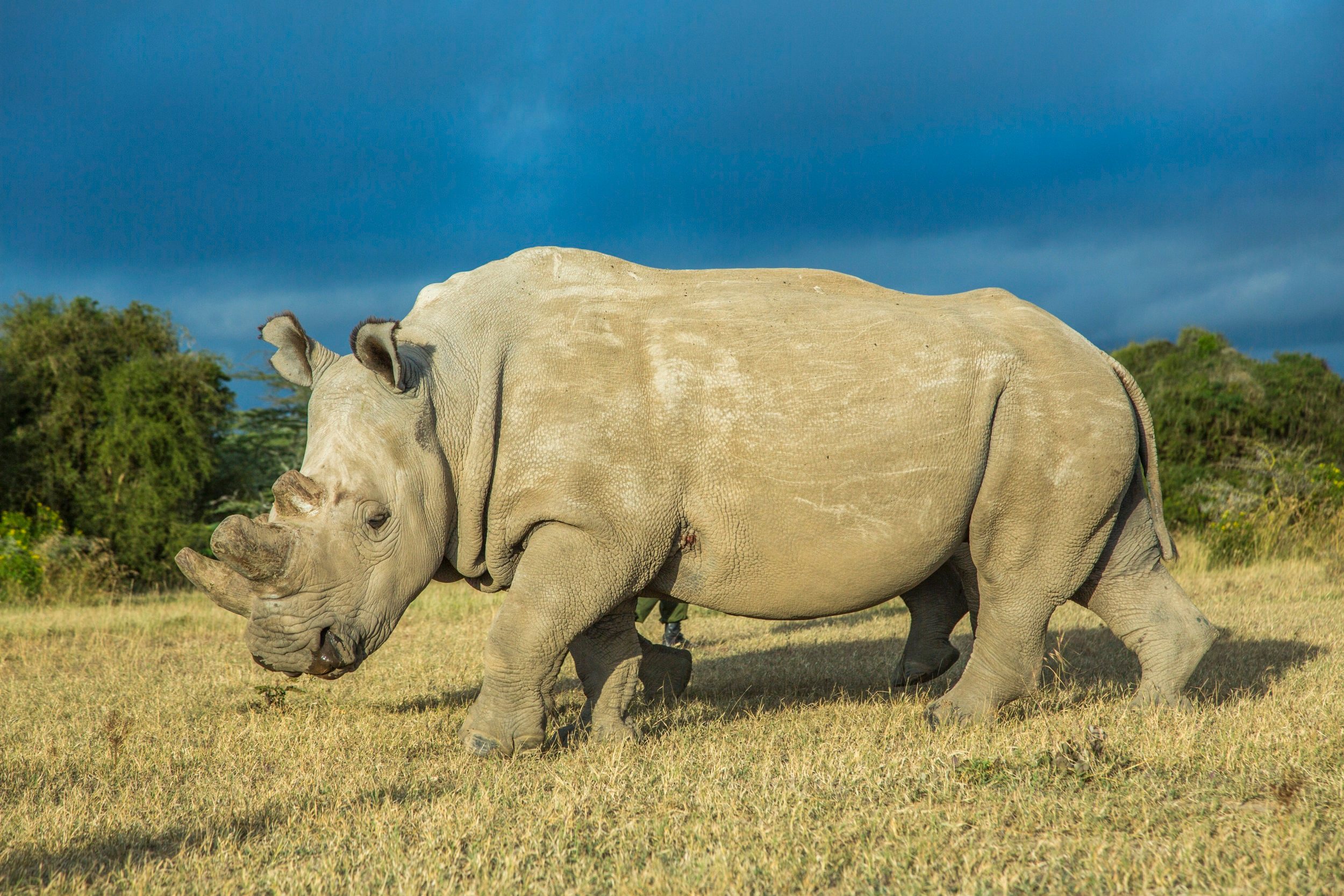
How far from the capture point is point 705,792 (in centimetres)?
385

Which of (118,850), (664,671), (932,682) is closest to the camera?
(118,850)

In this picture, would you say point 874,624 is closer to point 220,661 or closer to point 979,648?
point 979,648

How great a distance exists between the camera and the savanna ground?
3.08 meters

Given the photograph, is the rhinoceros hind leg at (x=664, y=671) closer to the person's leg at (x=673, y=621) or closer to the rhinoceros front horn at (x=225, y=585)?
the person's leg at (x=673, y=621)

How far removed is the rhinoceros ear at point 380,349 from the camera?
14.4 ft

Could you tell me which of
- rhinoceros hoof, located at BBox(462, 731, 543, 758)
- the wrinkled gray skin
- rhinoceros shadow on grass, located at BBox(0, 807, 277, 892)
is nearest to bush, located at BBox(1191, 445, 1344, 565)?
the wrinkled gray skin

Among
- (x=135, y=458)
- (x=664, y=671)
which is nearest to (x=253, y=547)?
(x=664, y=671)

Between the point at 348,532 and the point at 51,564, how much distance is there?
10.2 m

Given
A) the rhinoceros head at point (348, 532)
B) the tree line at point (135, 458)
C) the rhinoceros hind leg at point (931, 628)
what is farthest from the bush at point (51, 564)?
the rhinoceros hind leg at point (931, 628)

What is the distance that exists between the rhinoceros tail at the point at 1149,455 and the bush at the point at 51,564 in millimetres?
11420

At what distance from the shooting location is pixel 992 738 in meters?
4.69

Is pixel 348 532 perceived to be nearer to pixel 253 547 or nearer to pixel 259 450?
pixel 253 547

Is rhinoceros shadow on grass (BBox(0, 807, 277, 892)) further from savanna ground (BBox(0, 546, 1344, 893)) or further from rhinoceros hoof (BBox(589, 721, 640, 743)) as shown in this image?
rhinoceros hoof (BBox(589, 721, 640, 743))

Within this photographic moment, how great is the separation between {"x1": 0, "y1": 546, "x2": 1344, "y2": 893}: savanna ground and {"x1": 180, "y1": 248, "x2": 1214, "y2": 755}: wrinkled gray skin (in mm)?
538
